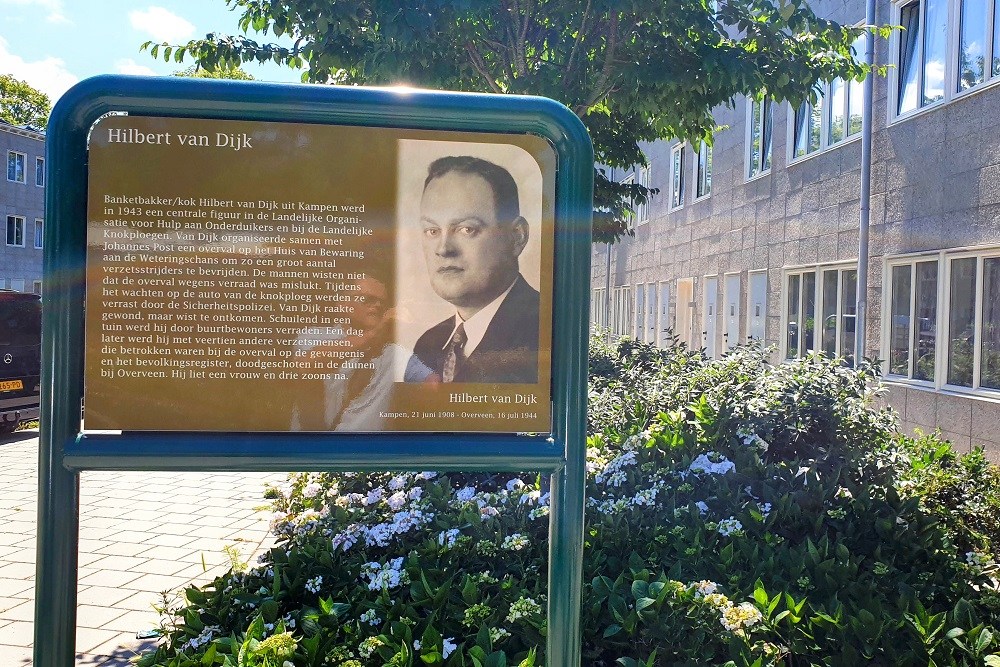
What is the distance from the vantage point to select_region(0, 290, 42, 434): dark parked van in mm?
12000

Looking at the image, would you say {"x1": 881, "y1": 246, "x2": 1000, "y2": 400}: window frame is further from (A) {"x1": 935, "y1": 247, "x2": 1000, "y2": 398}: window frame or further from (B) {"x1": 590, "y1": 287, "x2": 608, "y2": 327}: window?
(B) {"x1": 590, "y1": 287, "x2": 608, "y2": 327}: window

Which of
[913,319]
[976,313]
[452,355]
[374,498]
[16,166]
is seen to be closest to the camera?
[452,355]

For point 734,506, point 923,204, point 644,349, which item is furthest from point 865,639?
point 923,204

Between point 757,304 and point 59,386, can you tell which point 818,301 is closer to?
point 757,304

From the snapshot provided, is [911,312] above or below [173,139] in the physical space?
below

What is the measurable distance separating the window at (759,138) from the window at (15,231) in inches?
1557

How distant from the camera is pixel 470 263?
2.59 metres

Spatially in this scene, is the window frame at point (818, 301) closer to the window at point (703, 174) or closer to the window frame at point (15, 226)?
the window at point (703, 174)

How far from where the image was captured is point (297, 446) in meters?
2.54

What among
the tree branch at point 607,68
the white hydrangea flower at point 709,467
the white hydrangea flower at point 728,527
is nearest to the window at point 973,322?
the tree branch at point 607,68

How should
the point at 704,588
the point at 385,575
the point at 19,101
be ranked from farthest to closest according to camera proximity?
the point at 19,101 → the point at 385,575 → the point at 704,588

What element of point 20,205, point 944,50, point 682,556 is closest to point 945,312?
point 944,50

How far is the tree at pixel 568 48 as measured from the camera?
23.1 feet

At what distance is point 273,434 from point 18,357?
11.4 meters
